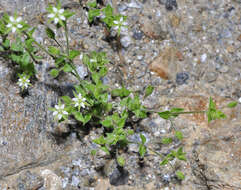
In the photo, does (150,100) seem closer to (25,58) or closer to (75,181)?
(75,181)

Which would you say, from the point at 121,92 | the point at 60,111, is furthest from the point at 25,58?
the point at 121,92

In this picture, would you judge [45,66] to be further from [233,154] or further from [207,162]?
[233,154]

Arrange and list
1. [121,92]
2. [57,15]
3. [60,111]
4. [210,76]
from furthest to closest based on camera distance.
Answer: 1. [210,76]
2. [121,92]
3. [60,111]
4. [57,15]

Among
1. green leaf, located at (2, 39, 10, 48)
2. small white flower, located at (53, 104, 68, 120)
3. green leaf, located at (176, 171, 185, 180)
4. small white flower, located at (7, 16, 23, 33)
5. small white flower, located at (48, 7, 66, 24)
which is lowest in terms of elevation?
green leaf, located at (176, 171, 185, 180)

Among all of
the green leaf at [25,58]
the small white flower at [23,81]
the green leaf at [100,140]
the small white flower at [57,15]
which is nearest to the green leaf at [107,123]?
the green leaf at [100,140]

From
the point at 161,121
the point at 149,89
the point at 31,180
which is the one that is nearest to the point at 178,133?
the point at 161,121

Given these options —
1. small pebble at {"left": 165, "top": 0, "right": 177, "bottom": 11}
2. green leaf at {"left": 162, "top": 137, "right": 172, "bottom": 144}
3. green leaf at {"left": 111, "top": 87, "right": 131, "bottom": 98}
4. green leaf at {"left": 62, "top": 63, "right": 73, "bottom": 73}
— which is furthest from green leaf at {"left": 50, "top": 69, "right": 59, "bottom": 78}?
small pebble at {"left": 165, "top": 0, "right": 177, "bottom": 11}

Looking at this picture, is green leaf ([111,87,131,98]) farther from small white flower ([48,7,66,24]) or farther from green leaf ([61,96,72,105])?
small white flower ([48,7,66,24])

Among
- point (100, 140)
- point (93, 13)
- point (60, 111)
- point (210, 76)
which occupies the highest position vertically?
point (93, 13)
